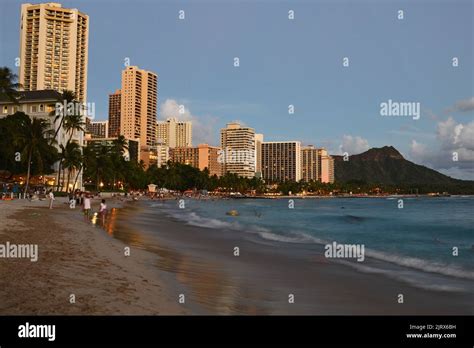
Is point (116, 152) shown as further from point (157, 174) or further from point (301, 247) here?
point (301, 247)

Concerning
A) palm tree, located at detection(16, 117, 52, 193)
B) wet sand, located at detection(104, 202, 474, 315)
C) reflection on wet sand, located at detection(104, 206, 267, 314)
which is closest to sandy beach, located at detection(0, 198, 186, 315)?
reflection on wet sand, located at detection(104, 206, 267, 314)

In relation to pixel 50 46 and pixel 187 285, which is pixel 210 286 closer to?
pixel 187 285

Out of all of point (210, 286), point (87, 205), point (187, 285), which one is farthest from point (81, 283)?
point (87, 205)

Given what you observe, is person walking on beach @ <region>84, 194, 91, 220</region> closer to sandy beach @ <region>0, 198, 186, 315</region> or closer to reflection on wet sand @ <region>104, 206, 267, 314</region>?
reflection on wet sand @ <region>104, 206, 267, 314</region>

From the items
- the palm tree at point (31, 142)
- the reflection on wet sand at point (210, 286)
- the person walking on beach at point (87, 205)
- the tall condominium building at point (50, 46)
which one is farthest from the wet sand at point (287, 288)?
the tall condominium building at point (50, 46)

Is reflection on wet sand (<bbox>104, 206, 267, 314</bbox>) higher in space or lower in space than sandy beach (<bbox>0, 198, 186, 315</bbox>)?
lower

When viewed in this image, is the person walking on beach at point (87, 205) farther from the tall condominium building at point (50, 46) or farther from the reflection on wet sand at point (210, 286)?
the tall condominium building at point (50, 46)
